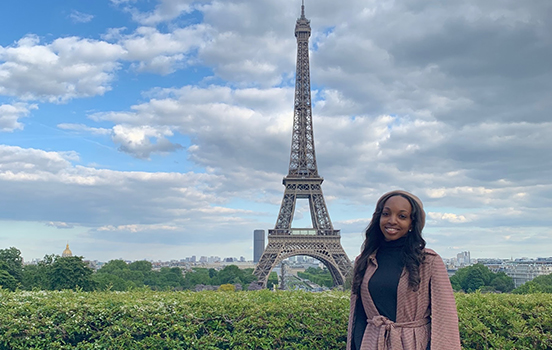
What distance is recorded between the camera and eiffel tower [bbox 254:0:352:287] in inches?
1417

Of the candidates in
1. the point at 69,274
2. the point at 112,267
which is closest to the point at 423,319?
the point at 69,274

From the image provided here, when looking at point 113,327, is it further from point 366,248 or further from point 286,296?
point 366,248

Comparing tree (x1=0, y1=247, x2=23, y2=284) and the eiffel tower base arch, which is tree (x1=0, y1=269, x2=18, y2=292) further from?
the eiffel tower base arch

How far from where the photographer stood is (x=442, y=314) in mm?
3059

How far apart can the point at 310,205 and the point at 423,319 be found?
35.9 meters

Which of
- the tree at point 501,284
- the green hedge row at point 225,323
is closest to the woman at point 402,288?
the green hedge row at point 225,323

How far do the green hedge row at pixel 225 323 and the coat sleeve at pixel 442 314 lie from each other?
5.64 feet

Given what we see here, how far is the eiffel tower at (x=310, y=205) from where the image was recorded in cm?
3600

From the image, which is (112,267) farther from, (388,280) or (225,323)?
(388,280)

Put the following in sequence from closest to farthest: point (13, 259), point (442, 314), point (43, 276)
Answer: point (442, 314), point (43, 276), point (13, 259)

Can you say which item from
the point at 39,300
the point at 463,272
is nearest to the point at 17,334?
the point at 39,300

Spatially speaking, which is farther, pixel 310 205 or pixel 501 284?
pixel 501 284

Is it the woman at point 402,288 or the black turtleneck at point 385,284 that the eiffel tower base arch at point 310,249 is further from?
the woman at point 402,288

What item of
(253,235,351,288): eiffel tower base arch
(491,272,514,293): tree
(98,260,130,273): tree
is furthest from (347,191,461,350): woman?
(98,260,130,273): tree
